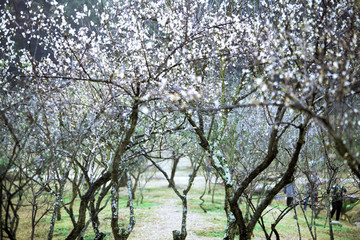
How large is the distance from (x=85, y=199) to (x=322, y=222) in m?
12.7

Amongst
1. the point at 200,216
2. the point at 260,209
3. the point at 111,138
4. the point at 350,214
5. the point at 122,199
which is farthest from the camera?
the point at 122,199

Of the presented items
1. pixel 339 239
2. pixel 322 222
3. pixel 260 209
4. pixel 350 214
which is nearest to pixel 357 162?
pixel 260 209

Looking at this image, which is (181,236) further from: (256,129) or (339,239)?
(339,239)

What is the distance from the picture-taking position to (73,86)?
29.5 feet

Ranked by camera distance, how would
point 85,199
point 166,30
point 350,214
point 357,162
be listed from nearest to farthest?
point 357,162 → point 85,199 → point 166,30 → point 350,214

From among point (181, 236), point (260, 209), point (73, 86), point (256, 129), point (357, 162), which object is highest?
point (73, 86)

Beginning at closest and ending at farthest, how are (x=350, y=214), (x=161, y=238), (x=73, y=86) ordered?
(x=73, y=86) < (x=161, y=238) < (x=350, y=214)

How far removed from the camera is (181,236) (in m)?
7.54

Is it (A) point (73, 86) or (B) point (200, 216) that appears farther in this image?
(B) point (200, 216)

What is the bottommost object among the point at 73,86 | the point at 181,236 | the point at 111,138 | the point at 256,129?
the point at 181,236

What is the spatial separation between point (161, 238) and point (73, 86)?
18.1ft

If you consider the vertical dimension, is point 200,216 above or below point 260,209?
below

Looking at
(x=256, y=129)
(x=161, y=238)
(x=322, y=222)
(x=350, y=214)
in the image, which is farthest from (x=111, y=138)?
(x=350, y=214)

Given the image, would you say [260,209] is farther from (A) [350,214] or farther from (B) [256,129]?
(A) [350,214]
